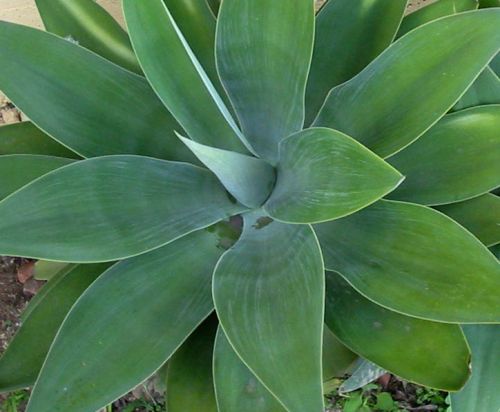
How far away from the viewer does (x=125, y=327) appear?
722mm

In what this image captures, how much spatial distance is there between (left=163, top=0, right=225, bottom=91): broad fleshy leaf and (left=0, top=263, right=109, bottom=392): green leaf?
28 centimetres

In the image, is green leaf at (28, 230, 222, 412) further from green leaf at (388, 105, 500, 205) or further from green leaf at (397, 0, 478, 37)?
green leaf at (397, 0, 478, 37)

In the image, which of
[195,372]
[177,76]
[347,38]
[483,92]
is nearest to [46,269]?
[195,372]

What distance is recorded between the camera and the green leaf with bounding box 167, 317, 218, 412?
0.81m

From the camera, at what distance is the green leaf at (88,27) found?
879 mm

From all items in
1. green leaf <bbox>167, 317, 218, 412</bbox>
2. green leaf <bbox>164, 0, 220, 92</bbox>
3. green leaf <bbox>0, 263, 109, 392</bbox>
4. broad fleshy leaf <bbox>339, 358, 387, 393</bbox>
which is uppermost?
green leaf <bbox>164, 0, 220, 92</bbox>

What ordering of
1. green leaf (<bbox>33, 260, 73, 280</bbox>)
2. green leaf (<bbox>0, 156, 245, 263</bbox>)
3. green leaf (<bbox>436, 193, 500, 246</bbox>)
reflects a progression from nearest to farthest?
green leaf (<bbox>0, 156, 245, 263</bbox>), green leaf (<bbox>436, 193, 500, 246</bbox>), green leaf (<bbox>33, 260, 73, 280</bbox>)

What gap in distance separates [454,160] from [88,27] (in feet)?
1.61

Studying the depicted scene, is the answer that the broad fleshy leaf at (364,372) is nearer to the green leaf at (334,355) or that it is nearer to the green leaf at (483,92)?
the green leaf at (334,355)

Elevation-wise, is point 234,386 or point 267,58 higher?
point 267,58

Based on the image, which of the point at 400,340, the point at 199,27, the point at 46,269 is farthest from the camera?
the point at 46,269

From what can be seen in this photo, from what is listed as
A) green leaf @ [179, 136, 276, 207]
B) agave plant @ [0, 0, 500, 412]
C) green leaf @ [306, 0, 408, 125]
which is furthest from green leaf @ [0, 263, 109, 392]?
green leaf @ [306, 0, 408, 125]

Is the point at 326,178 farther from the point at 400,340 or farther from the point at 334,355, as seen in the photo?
the point at 334,355

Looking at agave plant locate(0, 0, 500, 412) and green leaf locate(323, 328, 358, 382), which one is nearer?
agave plant locate(0, 0, 500, 412)
